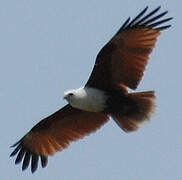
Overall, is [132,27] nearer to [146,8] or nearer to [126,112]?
[146,8]

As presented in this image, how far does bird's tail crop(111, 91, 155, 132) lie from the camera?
14195mm

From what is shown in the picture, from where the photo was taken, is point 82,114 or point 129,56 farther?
point 82,114

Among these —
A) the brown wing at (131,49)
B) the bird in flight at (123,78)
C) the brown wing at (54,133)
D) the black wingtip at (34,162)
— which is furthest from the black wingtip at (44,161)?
the brown wing at (131,49)

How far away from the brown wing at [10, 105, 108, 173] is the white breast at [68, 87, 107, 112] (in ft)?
2.47

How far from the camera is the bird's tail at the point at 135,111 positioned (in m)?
14.2

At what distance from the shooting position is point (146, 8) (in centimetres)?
1424

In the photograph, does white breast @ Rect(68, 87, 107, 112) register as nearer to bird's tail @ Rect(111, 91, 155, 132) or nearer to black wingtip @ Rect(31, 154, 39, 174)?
bird's tail @ Rect(111, 91, 155, 132)

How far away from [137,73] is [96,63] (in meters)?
0.68

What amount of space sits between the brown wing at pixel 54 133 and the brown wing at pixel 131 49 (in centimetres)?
117

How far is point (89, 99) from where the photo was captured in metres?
14.2

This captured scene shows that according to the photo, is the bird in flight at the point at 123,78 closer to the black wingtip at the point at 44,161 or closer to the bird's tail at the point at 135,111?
the bird's tail at the point at 135,111

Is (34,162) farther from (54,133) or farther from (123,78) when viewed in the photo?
(123,78)

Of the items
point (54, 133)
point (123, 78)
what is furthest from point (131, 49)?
point (54, 133)

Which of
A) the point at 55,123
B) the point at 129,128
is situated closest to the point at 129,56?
the point at 129,128
